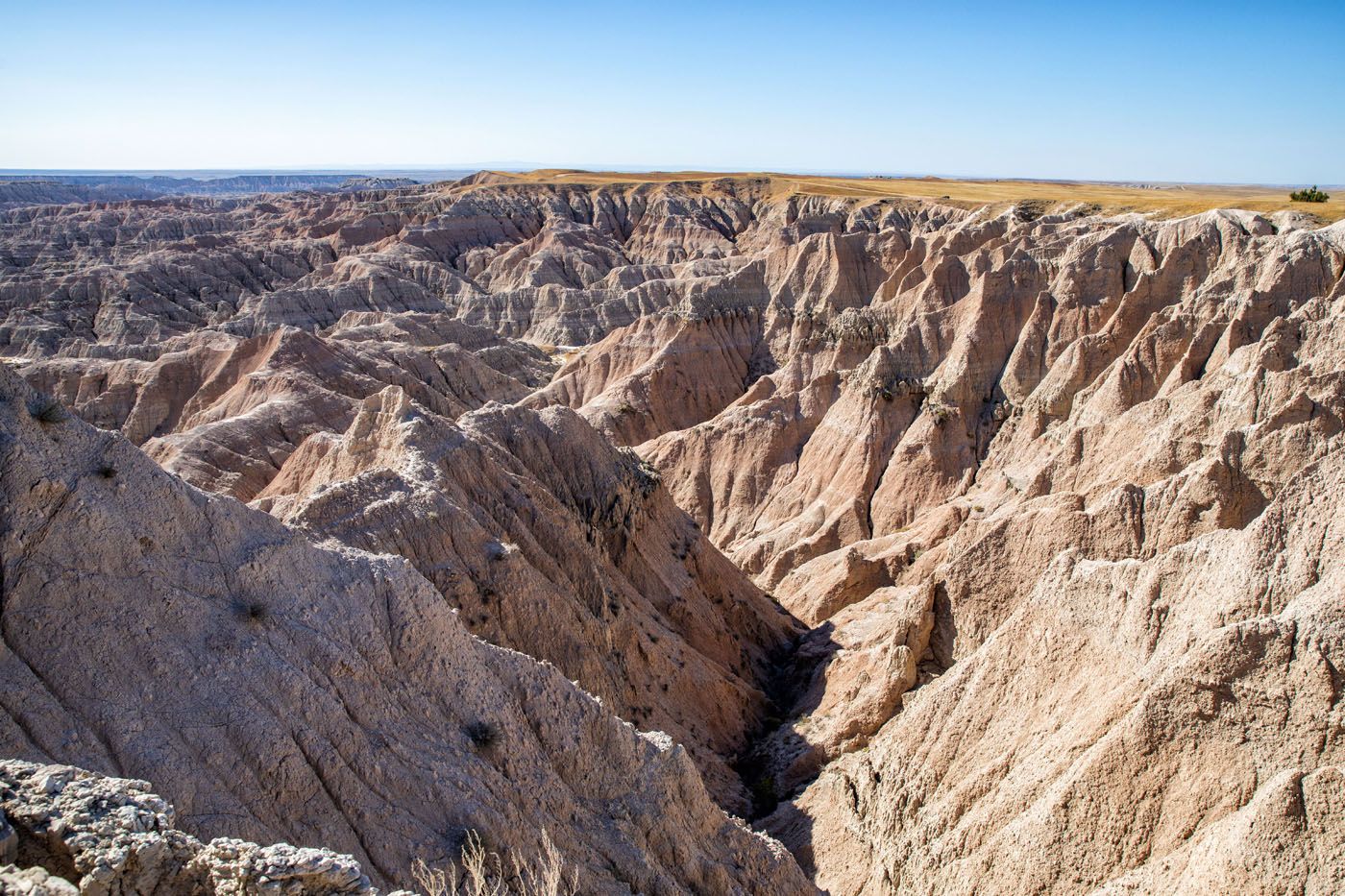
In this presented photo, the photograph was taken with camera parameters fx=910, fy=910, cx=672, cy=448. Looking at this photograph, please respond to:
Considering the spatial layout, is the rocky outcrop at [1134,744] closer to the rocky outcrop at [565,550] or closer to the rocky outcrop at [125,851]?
the rocky outcrop at [565,550]

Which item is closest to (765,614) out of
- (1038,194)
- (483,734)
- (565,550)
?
(565,550)

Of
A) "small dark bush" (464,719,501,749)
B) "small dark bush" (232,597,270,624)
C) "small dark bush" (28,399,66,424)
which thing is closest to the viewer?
"small dark bush" (28,399,66,424)

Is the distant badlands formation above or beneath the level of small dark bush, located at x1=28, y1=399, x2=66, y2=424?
beneath

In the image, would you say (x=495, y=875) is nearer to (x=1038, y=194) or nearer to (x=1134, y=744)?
(x=1134, y=744)

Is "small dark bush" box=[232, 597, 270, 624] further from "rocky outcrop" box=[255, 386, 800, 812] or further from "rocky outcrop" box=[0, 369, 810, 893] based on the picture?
"rocky outcrop" box=[255, 386, 800, 812]

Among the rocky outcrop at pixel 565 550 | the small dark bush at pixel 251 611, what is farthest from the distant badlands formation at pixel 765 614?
the rocky outcrop at pixel 565 550

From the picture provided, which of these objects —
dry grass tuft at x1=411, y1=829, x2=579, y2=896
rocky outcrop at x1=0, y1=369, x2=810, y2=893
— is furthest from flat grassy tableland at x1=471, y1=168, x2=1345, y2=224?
dry grass tuft at x1=411, y1=829, x2=579, y2=896

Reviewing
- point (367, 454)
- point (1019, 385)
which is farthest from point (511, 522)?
point (1019, 385)
